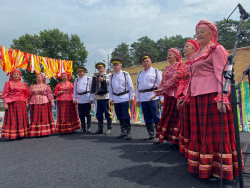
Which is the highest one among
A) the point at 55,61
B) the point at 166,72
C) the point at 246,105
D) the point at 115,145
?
the point at 55,61

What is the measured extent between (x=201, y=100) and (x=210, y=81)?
247 millimetres

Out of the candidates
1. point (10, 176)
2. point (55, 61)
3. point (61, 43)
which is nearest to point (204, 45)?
point (10, 176)

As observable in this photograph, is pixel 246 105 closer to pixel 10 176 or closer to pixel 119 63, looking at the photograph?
pixel 119 63

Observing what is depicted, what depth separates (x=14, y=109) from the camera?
508 cm

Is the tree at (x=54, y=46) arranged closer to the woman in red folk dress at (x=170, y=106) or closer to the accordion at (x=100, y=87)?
the accordion at (x=100, y=87)

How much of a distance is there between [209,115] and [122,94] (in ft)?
8.91

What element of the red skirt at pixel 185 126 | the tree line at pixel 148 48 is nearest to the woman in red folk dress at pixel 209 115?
the red skirt at pixel 185 126

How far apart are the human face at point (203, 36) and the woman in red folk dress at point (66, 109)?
448 centimetres

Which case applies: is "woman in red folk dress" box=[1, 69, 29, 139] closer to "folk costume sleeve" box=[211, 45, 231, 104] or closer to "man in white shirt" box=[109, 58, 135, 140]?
"man in white shirt" box=[109, 58, 135, 140]

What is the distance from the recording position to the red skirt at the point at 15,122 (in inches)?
194

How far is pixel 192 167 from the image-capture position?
2211 mm

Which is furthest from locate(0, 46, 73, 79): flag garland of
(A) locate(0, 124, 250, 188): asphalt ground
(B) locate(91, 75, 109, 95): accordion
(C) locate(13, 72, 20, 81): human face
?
(A) locate(0, 124, 250, 188): asphalt ground

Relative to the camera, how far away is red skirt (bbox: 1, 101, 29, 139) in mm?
4926

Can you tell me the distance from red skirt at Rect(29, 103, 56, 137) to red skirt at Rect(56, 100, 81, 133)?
268mm
